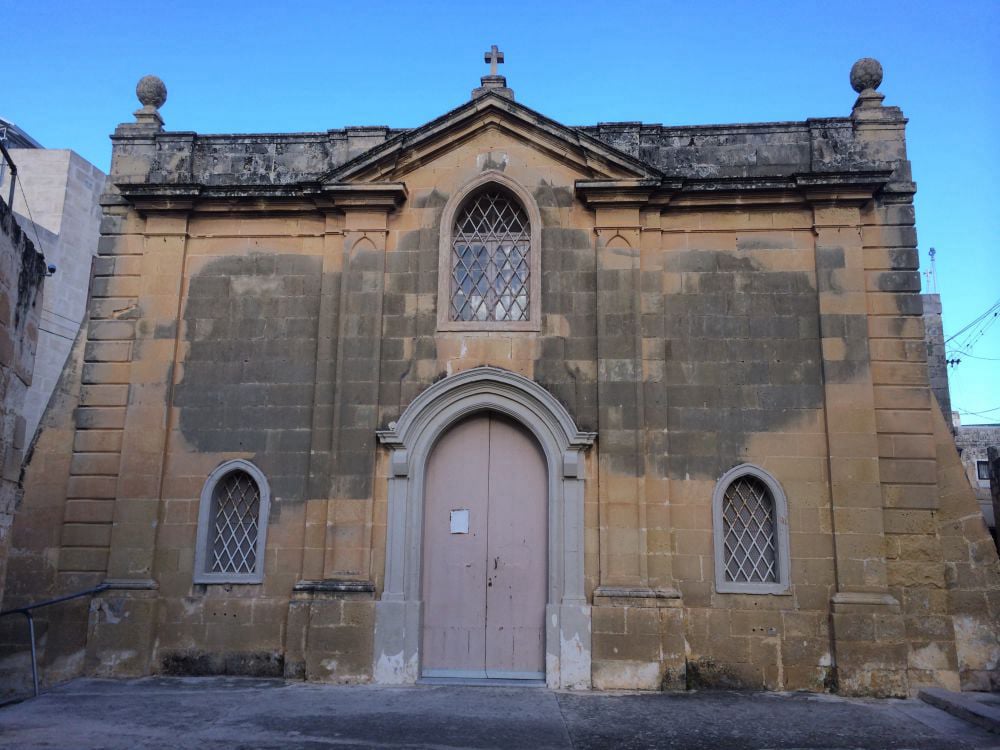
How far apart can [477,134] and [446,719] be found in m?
7.27

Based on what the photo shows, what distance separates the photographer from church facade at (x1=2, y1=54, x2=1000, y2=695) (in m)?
10.1

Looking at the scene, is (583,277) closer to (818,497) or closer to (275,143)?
(818,497)

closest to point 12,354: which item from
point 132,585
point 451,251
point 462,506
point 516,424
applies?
point 132,585

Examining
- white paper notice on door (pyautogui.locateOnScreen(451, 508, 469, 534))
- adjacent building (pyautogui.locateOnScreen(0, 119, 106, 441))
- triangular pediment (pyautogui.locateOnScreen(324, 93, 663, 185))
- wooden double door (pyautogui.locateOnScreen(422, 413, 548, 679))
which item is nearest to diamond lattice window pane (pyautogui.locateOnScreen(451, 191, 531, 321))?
triangular pediment (pyautogui.locateOnScreen(324, 93, 663, 185))

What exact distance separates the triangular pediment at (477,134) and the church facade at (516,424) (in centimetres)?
4

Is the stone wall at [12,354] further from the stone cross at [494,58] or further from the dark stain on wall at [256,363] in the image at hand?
the stone cross at [494,58]

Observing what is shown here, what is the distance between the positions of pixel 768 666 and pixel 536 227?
19.7 feet

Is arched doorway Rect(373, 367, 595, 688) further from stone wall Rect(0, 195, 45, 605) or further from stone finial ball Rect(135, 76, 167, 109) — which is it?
stone finial ball Rect(135, 76, 167, 109)

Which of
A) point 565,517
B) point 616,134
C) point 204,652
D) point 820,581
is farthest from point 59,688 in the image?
point 616,134

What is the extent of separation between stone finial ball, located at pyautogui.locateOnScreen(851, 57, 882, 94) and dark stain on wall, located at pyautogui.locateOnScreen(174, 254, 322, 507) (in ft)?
25.0

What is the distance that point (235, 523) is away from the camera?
10914 millimetres

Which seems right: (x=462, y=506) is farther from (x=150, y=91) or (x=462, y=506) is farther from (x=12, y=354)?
(x=150, y=91)

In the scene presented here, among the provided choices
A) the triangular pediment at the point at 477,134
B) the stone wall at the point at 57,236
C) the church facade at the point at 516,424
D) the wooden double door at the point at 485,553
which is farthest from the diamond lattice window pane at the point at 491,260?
the stone wall at the point at 57,236

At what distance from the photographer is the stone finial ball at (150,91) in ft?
40.3
